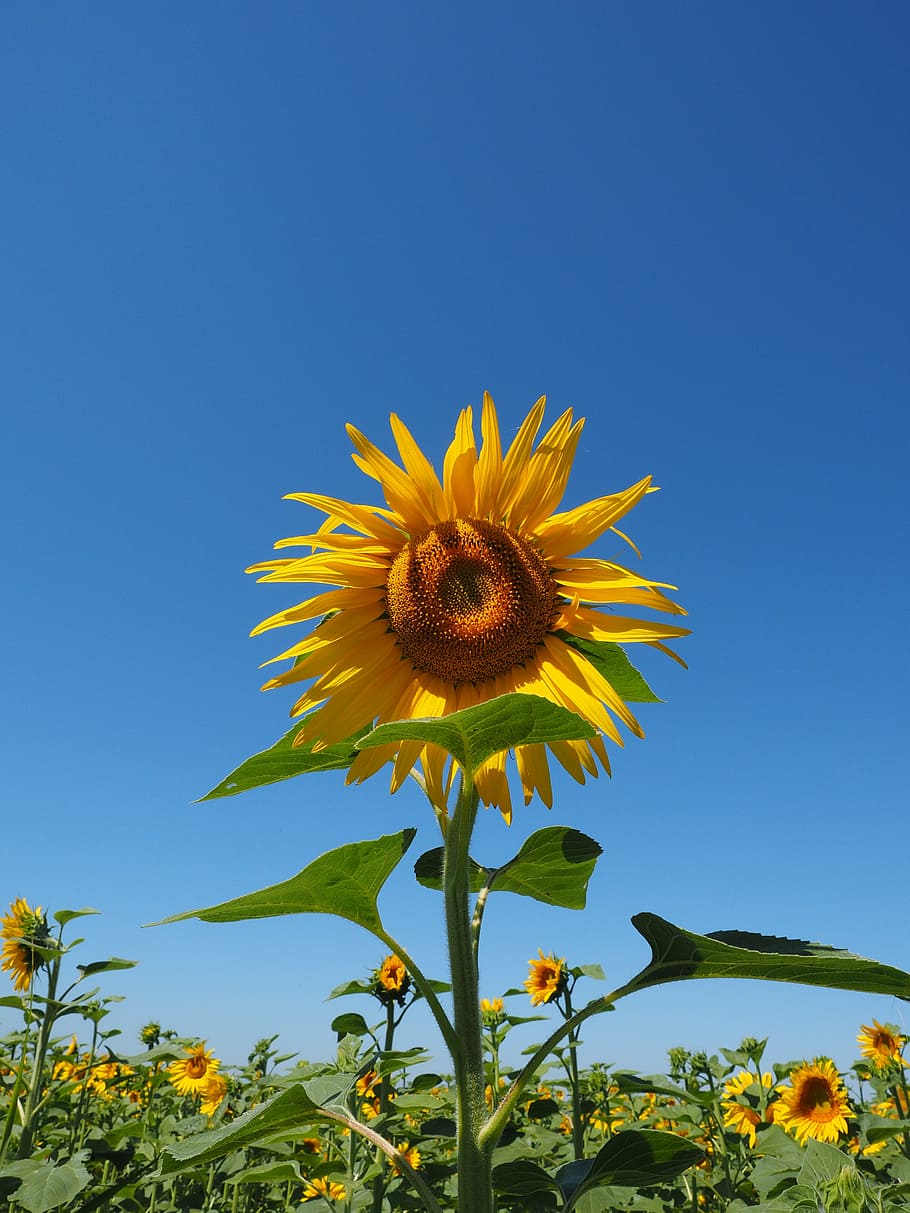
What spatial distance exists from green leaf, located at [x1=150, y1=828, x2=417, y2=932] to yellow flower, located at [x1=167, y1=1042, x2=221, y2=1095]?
23.1 ft

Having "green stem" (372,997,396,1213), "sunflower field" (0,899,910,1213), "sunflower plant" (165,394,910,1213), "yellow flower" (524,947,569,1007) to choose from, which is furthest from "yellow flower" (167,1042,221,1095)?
"sunflower plant" (165,394,910,1213)

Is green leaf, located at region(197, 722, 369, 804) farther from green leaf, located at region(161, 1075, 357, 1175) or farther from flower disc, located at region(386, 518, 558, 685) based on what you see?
green leaf, located at region(161, 1075, 357, 1175)

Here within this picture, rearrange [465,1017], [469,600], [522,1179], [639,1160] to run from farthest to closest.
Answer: [469,600]
[522,1179]
[639,1160]
[465,1017]

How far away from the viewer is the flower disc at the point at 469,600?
7.27 feet

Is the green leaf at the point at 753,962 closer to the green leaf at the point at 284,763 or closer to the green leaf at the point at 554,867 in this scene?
the green leaf at the point at 554,867

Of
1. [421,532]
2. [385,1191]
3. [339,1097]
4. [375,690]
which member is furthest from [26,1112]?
[421,532]

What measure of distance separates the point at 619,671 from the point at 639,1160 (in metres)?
1.08

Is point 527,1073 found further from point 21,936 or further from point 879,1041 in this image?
point 879,1041

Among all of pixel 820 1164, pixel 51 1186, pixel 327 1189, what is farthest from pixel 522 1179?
pixel 327 1189

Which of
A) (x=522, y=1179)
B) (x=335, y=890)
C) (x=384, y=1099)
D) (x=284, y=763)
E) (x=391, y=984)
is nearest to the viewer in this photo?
(x=335, y=890)

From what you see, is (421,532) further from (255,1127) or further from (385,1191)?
(385,1191)

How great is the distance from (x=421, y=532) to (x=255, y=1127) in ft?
4.73

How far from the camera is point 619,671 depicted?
2.04 metres

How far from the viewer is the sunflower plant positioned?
1.65 meters
